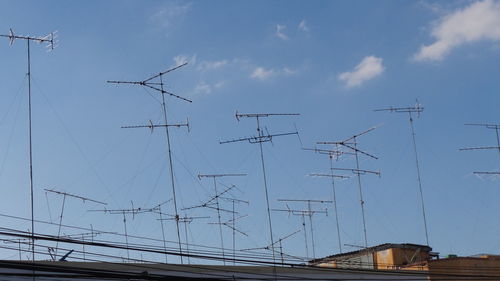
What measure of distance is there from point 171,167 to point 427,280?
14.8 m

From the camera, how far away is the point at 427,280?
131 ft

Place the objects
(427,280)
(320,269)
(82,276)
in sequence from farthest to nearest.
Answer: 1. (427,280)
2. (320,269)
3. (82,276)

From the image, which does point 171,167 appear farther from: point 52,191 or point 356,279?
point 356,279

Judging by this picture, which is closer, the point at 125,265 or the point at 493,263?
the point at 125,265

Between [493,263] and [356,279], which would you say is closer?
[356,279]

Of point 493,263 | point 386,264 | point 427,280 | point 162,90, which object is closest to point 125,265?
point 162,90

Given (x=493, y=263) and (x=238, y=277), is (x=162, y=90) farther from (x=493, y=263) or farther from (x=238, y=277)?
(x=493, y=263)

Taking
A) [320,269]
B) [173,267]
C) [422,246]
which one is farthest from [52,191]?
[422,246]

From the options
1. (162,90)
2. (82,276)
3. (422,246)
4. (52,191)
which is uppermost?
(162,90)

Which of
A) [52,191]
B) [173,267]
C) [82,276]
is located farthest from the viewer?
[52,191]

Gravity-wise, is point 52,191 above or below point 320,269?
above

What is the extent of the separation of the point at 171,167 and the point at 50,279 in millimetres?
9919

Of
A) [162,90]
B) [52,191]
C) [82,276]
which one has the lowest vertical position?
[82,276]

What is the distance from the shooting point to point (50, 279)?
26.8 m
